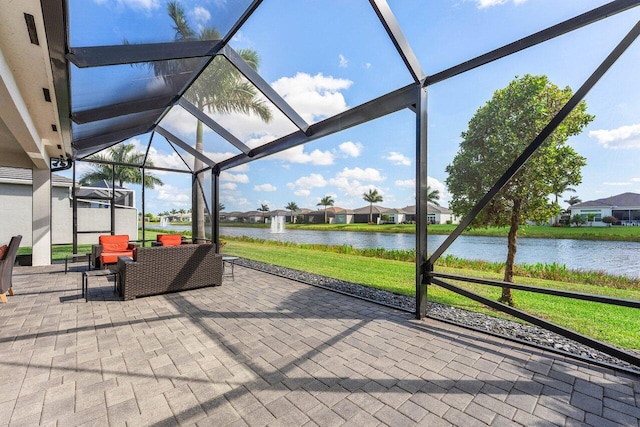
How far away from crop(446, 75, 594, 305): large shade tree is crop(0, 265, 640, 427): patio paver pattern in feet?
8.19

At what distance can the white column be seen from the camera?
758cm

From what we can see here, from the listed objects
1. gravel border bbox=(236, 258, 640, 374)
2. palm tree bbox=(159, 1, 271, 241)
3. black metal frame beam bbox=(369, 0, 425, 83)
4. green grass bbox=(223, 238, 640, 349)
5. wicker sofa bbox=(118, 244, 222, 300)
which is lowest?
green grass bbox=(223, 238, 640, 349)

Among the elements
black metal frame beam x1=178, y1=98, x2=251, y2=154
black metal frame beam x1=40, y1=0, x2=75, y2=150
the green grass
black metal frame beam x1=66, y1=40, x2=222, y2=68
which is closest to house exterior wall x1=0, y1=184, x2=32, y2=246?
black metal frame beam x1=178, y1=98, x2=251, y2=154

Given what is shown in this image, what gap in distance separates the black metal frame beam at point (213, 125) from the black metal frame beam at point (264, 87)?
7.18 ft

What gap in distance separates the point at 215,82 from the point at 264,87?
1.69 m

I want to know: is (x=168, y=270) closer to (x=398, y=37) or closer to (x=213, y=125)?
(x=213, y=125)

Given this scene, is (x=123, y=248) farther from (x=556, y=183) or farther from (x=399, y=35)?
→ (x=556, y=183)

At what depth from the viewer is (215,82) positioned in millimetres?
5902

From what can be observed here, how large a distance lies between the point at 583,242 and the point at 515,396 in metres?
3.80

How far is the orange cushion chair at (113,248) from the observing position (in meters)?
6.56

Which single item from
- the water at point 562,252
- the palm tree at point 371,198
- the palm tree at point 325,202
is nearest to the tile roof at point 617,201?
the water at point 562,252

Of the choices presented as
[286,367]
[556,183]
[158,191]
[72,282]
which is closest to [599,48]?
[556,183]

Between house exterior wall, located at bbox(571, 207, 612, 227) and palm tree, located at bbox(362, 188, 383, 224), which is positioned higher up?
palm tree, located at bbox(362, 188, 383, 224)

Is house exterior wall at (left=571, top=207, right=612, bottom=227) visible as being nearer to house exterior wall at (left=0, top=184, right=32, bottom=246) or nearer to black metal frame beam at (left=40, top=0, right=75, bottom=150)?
black metal frame beam at (left=40, top=0, right=75, bottom=150)
